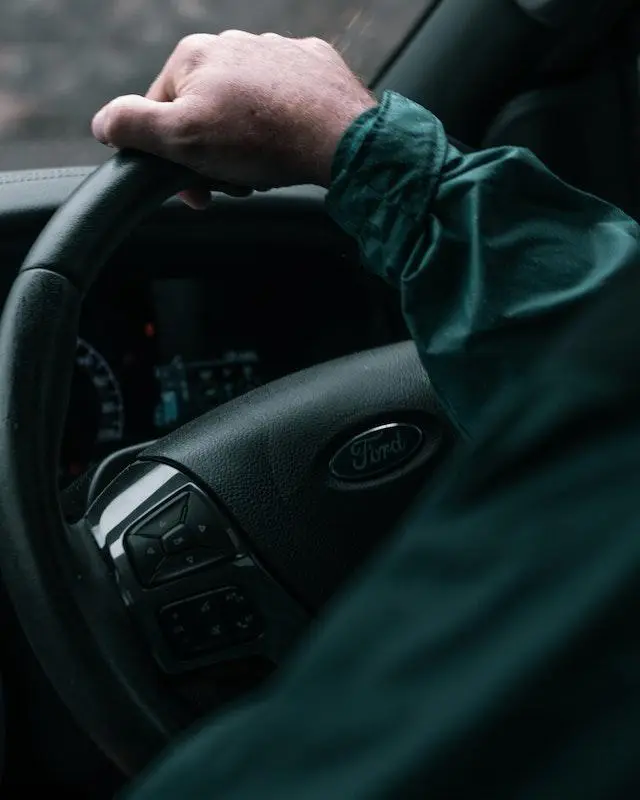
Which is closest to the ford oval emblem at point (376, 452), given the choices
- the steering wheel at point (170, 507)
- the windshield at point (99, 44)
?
the steering wheel at point (170, 507)

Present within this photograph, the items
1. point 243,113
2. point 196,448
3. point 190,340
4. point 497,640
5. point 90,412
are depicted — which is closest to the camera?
point 497,640

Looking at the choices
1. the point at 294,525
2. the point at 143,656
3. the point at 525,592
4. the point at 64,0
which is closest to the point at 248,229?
the point at 64,0

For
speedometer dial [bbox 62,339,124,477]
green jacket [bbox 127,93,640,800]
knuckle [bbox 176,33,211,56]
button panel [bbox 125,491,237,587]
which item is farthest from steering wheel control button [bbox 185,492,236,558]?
speedometer dial [bbox 62,339,124,477]

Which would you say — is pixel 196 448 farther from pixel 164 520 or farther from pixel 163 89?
pixel 163 89

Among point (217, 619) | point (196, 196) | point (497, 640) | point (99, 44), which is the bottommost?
point (99, 44)

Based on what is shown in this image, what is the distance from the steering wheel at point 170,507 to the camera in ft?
2.78

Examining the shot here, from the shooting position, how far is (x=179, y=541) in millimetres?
990

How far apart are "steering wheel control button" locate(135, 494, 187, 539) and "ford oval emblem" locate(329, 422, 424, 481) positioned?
127 mm

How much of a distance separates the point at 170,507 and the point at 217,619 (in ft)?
0.30

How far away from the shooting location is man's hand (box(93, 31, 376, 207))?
830 mm

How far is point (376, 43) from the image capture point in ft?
5.47

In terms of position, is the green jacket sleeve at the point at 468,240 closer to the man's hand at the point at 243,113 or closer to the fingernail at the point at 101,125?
the man's hand at the point at 243,113

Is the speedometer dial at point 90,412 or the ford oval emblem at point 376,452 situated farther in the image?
the speedometer dial at point 90,412

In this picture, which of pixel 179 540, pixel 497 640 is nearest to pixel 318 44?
pixel 179 540
